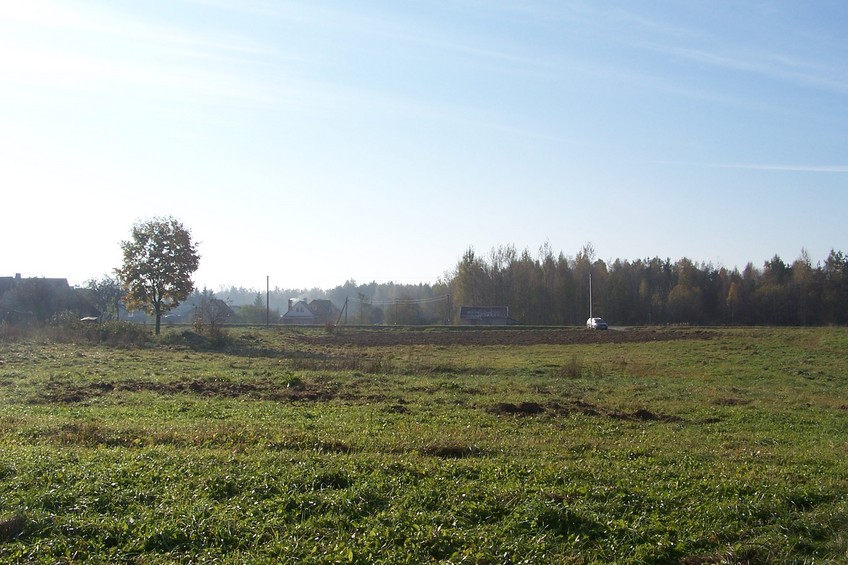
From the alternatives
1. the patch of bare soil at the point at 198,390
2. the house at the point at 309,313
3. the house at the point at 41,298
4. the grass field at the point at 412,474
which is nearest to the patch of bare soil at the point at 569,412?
the grass field at the point at 412,474

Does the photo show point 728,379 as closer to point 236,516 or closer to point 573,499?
point 573,499

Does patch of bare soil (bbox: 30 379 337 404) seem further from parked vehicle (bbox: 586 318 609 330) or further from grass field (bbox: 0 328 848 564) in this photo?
parked vehicle (bbox: 586 318 609 330)

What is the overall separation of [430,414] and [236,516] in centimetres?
859

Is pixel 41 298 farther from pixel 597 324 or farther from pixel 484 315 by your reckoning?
pixel 597 324

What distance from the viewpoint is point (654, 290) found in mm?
102812

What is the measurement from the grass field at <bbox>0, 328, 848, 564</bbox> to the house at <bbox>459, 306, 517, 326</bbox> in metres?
77.3

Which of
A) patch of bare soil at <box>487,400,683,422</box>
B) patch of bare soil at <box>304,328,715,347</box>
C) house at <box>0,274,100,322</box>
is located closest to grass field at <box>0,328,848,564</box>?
patch of bare soil at <box>487,400,683,422</box>

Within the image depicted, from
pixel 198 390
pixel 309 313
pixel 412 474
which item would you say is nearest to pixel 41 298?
pixel 309 313

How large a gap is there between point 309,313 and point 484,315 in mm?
34182

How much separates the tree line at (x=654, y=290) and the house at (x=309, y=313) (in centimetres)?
→ 2342

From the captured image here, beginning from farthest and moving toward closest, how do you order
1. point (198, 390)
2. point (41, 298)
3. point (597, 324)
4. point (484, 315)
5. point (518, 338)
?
point (484, 315) < point (597, 324) < point (41, 298) < point (518, 338) < point (198, 390)

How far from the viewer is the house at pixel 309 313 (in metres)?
Answer: 114

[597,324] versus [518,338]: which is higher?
[597,324]

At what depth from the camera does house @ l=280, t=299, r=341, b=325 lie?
114m
